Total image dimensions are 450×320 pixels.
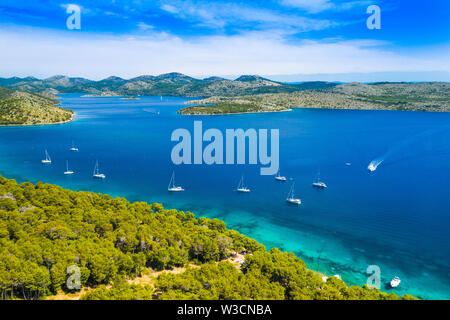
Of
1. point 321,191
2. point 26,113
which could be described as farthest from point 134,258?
point 26,113

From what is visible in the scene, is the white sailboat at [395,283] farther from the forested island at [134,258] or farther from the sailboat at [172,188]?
the sailboat at [172,188]

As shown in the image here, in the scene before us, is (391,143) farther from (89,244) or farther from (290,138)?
(89,244)

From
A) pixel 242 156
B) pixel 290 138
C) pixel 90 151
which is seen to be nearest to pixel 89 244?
pixel 242 156

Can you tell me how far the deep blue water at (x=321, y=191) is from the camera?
45594 millimetres

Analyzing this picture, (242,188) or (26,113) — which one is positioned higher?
(26,113)

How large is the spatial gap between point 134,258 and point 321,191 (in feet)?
165

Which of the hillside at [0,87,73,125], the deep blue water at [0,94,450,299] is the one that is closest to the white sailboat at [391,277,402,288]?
the deep blue water at [0,94,450,299]

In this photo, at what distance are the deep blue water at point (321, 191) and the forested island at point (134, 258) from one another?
10.4 meters

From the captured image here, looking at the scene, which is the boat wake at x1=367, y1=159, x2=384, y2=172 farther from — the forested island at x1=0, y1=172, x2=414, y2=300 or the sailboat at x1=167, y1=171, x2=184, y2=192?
the forested island at x1=0, y1=172, x2=414, y2=300

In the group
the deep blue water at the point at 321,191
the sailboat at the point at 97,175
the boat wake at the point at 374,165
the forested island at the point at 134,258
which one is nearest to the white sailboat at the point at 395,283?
the deep blue water at the point at 321,191

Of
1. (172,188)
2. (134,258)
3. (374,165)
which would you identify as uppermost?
(374,165)

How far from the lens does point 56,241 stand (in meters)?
36.8

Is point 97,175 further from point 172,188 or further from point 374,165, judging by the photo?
point 374,165

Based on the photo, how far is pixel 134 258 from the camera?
3694cm
